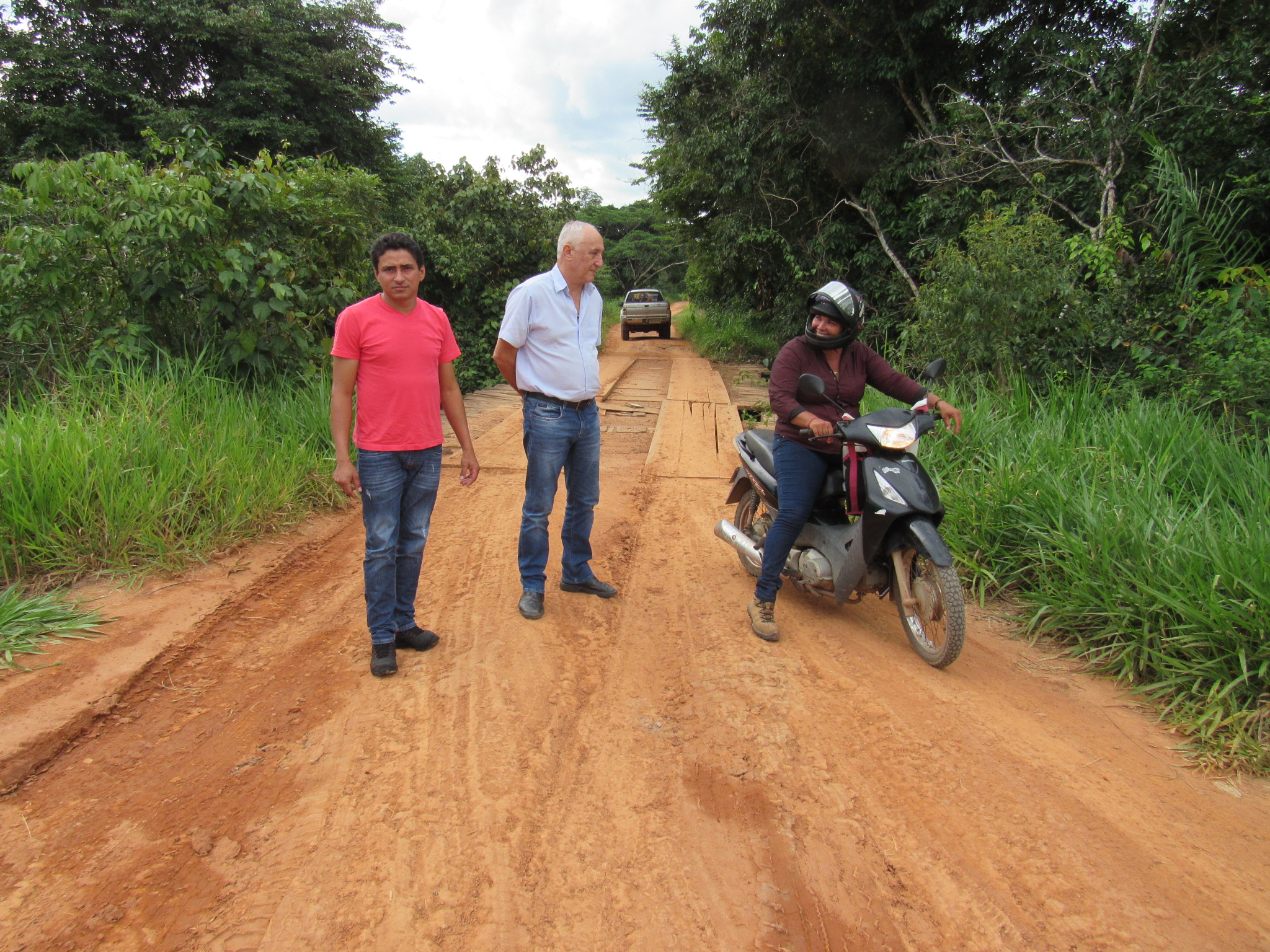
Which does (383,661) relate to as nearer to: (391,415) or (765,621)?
(391,415)

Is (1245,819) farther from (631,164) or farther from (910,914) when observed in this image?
(631,164)

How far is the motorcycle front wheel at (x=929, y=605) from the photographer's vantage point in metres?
3.20

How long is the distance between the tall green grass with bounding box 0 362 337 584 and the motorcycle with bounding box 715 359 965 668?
3350mm

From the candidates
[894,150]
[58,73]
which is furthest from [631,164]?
[58,73]

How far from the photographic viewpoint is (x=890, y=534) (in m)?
3.52

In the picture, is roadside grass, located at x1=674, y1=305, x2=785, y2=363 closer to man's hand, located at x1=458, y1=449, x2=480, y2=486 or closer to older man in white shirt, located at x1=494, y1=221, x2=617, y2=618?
older man in white shirt, located at x1=494, y1=221, x2=617, y2=618

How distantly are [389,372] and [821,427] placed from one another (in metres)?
1.90

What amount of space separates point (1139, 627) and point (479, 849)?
3094 mm

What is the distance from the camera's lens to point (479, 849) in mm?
2240

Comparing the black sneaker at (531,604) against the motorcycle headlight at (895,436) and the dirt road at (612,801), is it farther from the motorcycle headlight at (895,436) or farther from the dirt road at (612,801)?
the motorcycle headlight at (895,436)

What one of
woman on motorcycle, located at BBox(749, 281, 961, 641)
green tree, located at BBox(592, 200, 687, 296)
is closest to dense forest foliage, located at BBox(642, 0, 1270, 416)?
woman on motorcycle, located at BBox(749, 281, 961, 641)

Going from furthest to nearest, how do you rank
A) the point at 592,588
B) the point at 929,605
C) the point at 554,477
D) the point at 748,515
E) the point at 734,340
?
the point at 734,340 → the point at 748,515 → the point at 592,588 → the point at 554,477 → the point at 929,605

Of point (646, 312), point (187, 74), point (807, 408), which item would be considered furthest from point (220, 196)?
point (646, 312)

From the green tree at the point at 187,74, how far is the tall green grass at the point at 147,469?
12.7 meters
